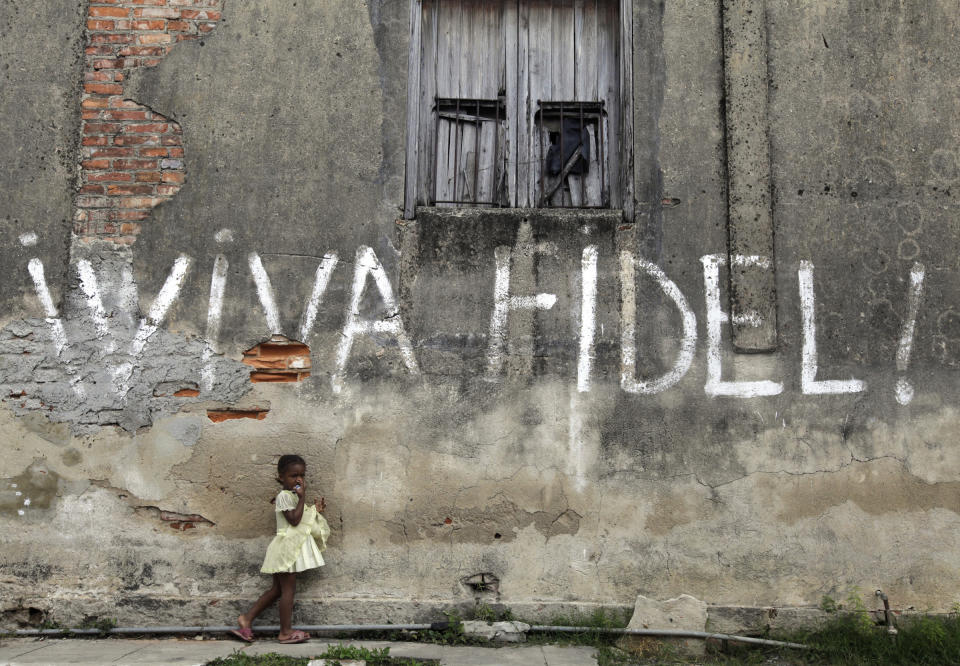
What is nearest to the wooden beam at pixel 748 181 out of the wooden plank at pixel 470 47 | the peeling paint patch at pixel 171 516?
the wooden plank at pixel 470 47

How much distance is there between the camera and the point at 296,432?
4.47 meters

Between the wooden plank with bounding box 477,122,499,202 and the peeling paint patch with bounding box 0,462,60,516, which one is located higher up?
the wooden plank with bounding box 477,122,499,202

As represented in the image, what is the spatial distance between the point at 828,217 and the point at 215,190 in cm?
371

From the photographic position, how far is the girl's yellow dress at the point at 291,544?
417cm

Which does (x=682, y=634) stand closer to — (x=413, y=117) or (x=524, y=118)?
(x=524, y=118)

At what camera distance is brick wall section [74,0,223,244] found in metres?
4.59

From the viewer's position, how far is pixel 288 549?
13.7ft

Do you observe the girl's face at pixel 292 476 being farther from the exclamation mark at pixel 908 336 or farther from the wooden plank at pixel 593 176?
the exclamation mark at pixel 908 336

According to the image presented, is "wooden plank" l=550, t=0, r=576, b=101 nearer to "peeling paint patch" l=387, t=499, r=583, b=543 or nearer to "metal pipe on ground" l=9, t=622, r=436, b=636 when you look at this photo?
"peeling paint patch" l=387, t=499, r=583, b=543

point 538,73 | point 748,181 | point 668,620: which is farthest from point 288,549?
point 748,181

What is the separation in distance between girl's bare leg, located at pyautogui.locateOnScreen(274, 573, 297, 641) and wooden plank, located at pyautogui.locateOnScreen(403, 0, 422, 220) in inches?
86.5

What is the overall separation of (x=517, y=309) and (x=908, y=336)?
2.33 meters

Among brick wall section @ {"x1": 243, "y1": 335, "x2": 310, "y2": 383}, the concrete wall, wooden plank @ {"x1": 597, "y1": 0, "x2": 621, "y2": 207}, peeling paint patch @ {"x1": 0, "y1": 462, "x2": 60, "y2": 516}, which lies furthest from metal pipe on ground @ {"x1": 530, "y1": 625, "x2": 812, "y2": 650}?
peeling paint patch @ {"x1": 0, "y1": 462, "x2": 60, "y2": 516}

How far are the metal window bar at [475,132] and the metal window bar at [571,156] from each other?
265 millimetres
